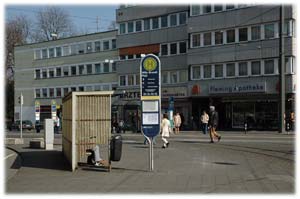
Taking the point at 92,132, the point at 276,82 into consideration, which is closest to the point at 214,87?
the point at 276,82

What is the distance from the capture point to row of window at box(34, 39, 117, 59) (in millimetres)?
61641

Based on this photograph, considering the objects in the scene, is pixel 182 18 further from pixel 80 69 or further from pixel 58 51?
pixel 58 51

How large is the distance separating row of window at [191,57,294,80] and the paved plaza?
2501 centimetres

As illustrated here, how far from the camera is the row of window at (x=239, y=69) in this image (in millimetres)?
42844

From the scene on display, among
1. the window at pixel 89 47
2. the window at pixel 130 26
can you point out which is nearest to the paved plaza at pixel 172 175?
the window at pixel 130 26

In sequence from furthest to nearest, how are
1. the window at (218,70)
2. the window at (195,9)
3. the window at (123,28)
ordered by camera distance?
1. the window at (123,28)
2. the window at (195,9)
3. the window at (218,70)

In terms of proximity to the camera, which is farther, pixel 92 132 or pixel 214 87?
pixel 214 87

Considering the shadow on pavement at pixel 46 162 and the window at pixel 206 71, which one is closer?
the shadow on pavement at pixel 46 162

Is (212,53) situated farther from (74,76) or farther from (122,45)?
(74,76)

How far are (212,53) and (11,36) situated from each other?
43.0 meters

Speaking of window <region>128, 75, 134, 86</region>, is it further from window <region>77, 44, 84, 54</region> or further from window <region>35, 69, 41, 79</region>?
window <region>35, 69, 41, 79</region>

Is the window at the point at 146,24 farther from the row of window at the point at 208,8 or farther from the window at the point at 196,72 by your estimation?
the window at the point at 196,72

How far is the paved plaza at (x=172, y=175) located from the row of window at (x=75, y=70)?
43071mm

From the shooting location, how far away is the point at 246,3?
1750 inches
